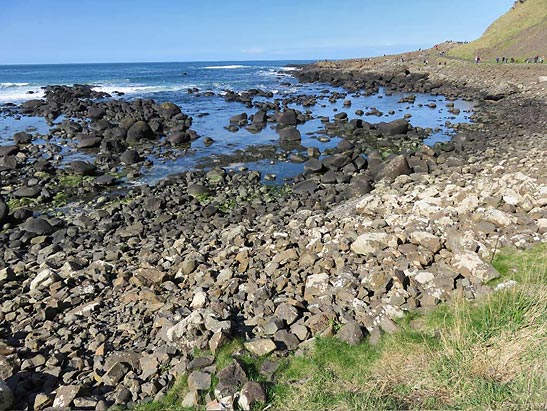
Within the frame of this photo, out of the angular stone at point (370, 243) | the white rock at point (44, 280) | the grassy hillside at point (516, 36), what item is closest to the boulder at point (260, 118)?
the white rock at point (44, 280)

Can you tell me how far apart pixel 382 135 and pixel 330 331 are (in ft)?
65.6

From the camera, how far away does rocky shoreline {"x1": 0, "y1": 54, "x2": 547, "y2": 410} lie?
5.11 meters

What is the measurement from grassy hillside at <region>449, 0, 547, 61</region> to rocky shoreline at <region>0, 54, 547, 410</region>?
5458cm

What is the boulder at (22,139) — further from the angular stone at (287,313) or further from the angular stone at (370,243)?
the angular stone at (287,313)

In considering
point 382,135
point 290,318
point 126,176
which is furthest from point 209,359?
point 382,135

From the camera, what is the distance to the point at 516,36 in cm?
6394

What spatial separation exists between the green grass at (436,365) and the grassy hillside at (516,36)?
60.0 m

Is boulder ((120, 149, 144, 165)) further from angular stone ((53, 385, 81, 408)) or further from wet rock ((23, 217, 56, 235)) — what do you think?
angular stone ((53, 385, 81, 408))

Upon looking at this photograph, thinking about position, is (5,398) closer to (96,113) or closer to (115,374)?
(115,374)

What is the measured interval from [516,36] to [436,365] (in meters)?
77.7

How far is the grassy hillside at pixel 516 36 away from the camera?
56062mm

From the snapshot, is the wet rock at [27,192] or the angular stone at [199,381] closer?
the angular stone at [199,381]

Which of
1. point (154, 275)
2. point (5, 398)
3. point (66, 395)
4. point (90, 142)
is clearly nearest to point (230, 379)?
point (66, 395)

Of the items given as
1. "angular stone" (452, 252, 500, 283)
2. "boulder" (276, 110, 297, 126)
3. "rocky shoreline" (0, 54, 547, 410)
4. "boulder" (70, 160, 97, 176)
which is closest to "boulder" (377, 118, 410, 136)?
"boulder" (276, 110, 297, 126)
